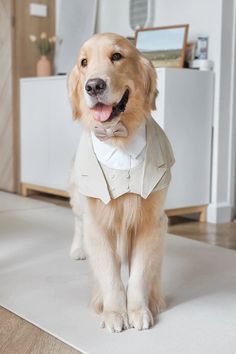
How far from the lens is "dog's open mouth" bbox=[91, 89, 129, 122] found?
1521 millimetres

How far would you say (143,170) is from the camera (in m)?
1.64

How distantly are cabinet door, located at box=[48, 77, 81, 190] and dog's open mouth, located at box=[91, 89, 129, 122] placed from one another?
223cm

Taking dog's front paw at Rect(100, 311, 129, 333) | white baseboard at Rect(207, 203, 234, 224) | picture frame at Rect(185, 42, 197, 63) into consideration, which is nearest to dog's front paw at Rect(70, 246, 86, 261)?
dog's front paw at Rect(100, 311, 129, 333)

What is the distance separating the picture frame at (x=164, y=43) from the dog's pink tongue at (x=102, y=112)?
1883 mm

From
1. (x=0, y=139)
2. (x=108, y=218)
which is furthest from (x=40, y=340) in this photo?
(x=0, y=139)

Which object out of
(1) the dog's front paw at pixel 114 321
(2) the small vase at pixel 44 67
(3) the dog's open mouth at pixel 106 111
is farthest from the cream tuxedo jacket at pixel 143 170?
(2) the small vase at pixel 44 67

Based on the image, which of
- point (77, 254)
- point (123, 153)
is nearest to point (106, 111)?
point (123, 153)

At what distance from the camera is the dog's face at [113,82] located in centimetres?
148

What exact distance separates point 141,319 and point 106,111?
2.17 ft

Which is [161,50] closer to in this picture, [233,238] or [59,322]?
[233,238]

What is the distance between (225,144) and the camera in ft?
11.2

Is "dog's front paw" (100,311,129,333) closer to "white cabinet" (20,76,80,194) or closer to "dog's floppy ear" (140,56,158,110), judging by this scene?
"dog's floppy ear" (140,56,158,110)

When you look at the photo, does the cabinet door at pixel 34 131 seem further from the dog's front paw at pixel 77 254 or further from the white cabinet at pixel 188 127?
the dog's front paw at pixel 77 254

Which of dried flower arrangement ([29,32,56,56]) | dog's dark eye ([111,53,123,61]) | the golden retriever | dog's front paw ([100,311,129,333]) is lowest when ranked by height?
dog's front paw ([100,311,129,333])
